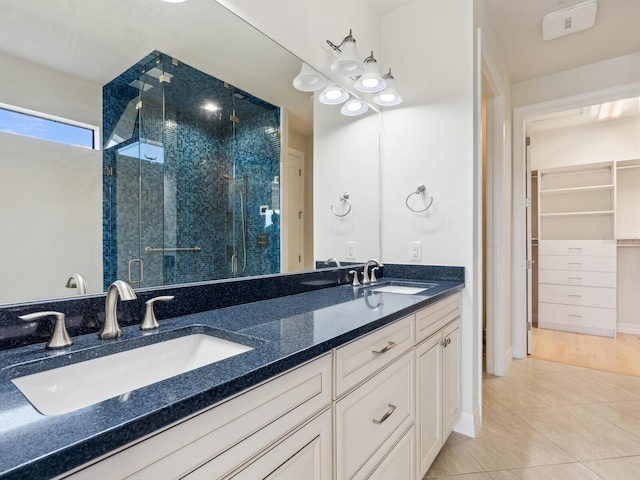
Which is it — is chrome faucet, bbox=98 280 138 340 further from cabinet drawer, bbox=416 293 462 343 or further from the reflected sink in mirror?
the reflected sink in mirror

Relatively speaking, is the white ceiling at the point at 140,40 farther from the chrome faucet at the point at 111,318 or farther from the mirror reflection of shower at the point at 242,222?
the chrome faucet at the point at 111,318

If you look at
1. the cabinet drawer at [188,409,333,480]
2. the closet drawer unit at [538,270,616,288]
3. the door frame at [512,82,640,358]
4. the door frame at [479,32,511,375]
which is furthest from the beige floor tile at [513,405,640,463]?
the closet drawer unit at [538,270,616,288]

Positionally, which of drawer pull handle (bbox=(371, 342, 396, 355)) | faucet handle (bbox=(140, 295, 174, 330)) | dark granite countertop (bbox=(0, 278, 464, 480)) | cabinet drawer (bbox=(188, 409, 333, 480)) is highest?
faucet handle (bbox=(140, 295, 174, 330))

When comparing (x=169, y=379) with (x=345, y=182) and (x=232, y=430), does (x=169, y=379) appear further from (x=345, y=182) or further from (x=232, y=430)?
(x=345, y=182)

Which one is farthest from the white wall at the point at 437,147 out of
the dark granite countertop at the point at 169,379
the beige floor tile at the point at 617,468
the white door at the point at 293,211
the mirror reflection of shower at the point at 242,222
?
the mirror reflection of shower at the point at 242,222

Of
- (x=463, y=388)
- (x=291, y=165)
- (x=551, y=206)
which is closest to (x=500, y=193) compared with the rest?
(x=463, y=388)

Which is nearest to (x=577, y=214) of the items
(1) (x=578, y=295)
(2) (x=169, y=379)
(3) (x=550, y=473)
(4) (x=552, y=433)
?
(1) (x=578, y=295)

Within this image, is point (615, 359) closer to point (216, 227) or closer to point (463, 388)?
point (463, 388)

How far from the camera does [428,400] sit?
1.50m

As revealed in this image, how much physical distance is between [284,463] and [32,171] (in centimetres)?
96

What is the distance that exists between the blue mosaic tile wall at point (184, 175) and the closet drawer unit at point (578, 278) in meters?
3.80

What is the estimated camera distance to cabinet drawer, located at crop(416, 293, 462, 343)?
4.71 ft

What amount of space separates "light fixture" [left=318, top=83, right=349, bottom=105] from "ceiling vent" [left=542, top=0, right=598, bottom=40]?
62.2 inches

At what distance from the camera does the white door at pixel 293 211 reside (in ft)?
5.62
